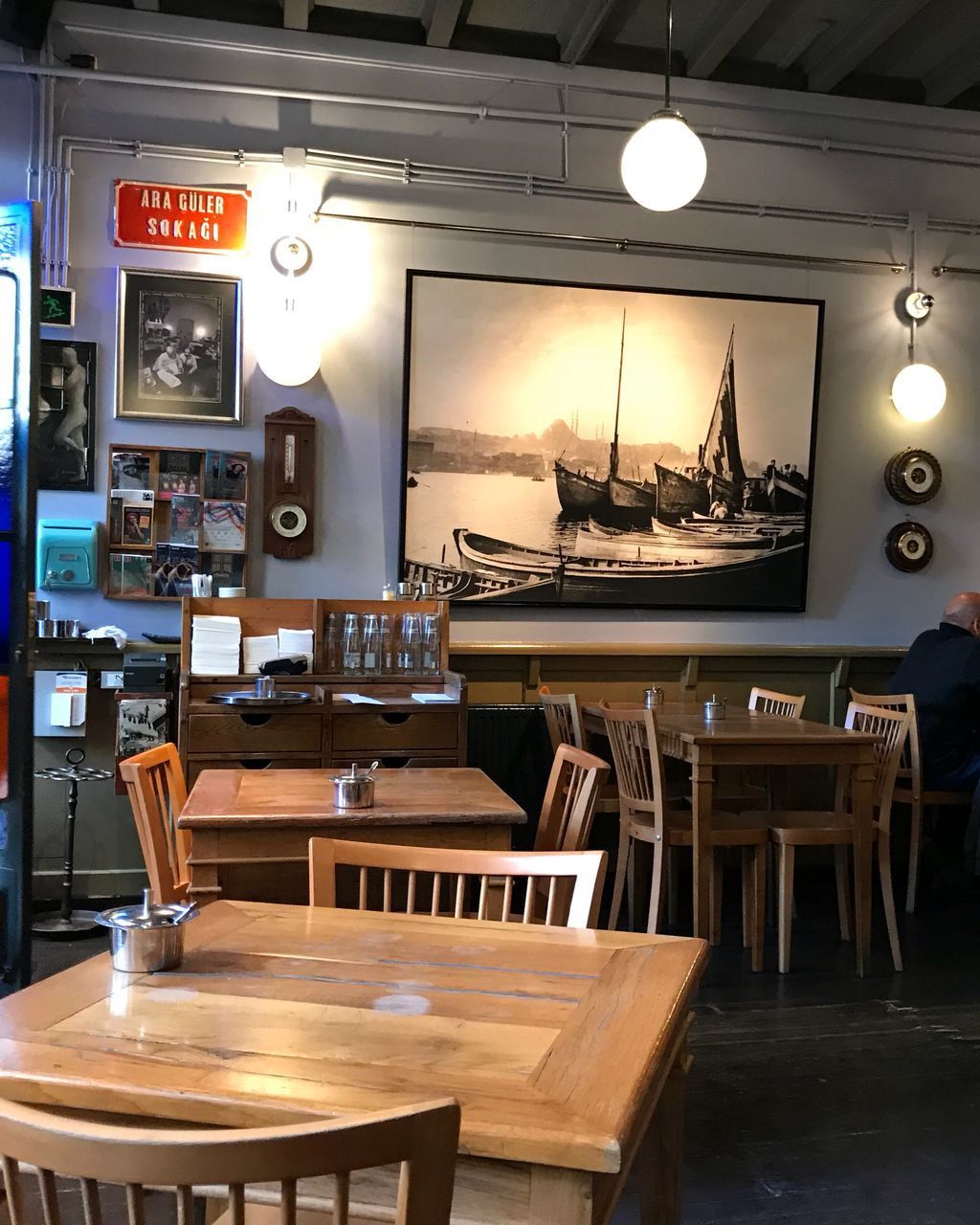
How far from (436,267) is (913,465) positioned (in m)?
2.70

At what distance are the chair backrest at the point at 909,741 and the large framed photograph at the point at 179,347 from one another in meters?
3.28

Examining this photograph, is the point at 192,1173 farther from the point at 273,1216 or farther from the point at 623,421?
the point at 623,421

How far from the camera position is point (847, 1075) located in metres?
3.35

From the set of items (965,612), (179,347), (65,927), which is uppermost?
(179,347)

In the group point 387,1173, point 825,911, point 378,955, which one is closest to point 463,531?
point 825,911

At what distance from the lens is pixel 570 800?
9.54ft

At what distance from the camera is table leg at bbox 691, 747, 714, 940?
4.36 meters

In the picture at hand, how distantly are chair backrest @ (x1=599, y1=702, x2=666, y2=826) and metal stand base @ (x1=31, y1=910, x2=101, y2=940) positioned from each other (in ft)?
7.18

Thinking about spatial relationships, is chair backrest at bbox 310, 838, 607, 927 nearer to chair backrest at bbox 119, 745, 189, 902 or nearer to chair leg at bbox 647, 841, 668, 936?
chair backrest at bbox 119, 745, 189, 902

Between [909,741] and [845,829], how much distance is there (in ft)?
3.88

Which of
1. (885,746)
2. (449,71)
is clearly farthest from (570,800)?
(449,71)

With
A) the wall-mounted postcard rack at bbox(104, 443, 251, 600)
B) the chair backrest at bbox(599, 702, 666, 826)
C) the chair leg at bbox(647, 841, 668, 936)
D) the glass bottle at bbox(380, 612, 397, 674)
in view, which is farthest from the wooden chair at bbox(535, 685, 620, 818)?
the wall-mounted postcard rack at bbox(104, 443, 251, 600)

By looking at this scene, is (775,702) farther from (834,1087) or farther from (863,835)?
(834,1087)

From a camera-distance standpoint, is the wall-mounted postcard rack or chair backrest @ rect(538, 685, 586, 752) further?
the wall-mounted postcard rack
